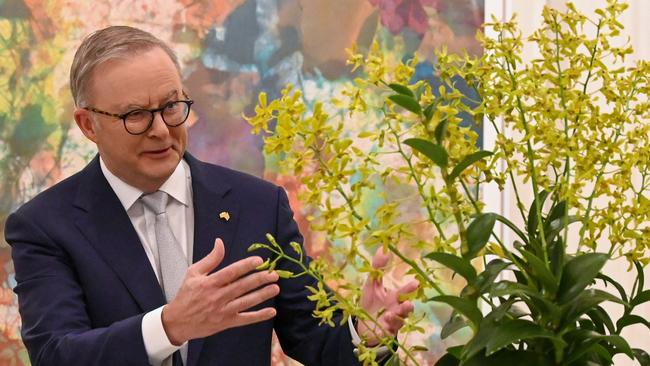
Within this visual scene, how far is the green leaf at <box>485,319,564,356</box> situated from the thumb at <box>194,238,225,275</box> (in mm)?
634

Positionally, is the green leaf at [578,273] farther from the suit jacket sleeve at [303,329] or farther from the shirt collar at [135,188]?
the shirt collar at [135,188]

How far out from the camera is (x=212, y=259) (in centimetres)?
169

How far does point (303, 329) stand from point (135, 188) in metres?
0.51

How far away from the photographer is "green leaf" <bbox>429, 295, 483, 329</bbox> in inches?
45.6

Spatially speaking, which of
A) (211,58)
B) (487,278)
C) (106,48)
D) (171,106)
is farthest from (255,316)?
(211,58)

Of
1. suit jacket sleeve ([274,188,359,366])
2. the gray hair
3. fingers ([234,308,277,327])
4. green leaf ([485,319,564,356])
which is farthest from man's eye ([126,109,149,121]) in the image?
green leaf ([485,319,564,356])

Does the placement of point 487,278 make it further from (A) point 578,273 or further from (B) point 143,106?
(B) point 143,106

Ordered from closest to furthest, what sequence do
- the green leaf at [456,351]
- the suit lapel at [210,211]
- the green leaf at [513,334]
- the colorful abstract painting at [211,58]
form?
the green leaf at [513,334] < the green leaf at [456,351] < the suit lapel at [210,211] < the colorful abstract painting at [211,58]

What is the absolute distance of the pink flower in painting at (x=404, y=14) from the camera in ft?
11.3

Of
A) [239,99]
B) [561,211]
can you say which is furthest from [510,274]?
[561,211]

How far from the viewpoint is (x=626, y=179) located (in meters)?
1.26

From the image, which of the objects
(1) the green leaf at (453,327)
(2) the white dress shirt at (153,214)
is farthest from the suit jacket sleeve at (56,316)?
(1) the green leaf at (453,327)

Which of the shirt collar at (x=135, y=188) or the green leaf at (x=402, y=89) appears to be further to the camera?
the shirt collar at (x=135, y=188)

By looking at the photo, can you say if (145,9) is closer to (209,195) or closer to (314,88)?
(314,88)
